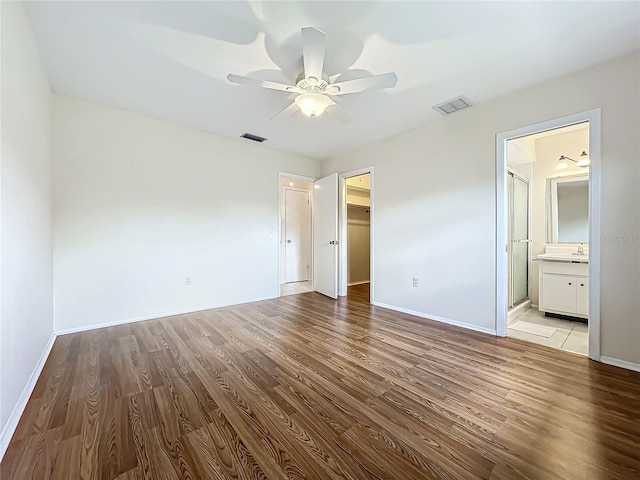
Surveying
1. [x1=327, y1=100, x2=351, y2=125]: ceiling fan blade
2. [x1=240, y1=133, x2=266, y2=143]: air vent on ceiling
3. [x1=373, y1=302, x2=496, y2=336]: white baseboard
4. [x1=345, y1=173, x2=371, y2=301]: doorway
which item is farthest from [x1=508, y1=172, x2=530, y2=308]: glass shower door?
[x1=240, y1=133, x2=266, y2=143]: air vent on ceiling

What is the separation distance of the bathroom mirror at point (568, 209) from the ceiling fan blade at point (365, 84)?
3270 millimetres

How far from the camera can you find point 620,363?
80.4 inches

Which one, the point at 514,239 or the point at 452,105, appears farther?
the point at 514,239

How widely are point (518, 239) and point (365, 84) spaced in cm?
306

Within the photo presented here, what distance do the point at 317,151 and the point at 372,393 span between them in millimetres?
3786

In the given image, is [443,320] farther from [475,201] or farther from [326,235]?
[326,235]

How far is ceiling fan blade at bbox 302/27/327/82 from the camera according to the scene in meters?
1.51

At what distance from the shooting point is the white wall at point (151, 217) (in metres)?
2.78

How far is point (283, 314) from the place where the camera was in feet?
11.4

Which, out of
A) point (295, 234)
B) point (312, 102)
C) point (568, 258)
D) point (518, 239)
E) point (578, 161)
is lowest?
point (568, 258)

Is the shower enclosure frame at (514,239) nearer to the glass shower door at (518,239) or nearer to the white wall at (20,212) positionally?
the glass shower door at (518,239)

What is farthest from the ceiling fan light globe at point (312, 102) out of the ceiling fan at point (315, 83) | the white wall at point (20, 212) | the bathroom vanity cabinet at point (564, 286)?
the bathroom vanity cabinet at point (564, 286)

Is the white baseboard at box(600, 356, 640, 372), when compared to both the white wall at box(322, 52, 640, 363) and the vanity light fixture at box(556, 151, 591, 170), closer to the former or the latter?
the white wall at box(322, 52, 640, 363)

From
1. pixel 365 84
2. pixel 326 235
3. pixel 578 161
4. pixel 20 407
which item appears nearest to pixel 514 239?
pixel 578 161
